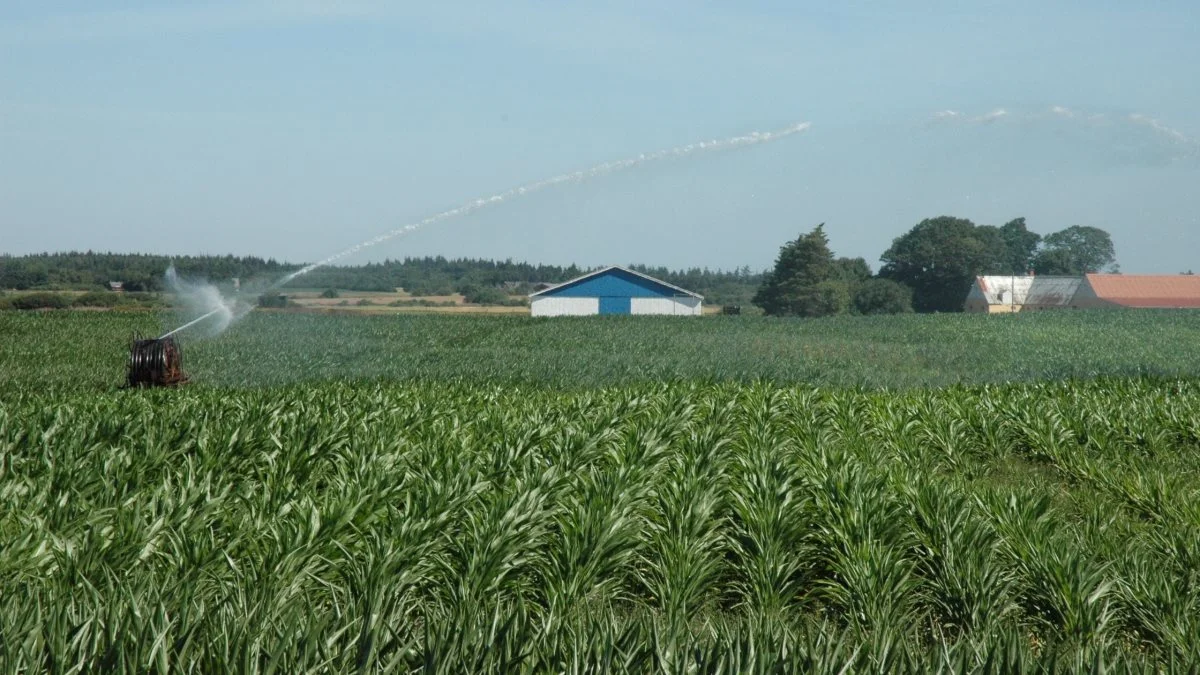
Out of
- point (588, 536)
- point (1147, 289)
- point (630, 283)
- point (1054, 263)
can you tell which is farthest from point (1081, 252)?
point (588, 536)

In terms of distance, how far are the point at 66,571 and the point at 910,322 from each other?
49.9 m

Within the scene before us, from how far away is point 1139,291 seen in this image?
2918 inches

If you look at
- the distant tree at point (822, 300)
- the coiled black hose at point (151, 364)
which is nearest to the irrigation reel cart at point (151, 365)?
the coiled black hose at point (151, 364)

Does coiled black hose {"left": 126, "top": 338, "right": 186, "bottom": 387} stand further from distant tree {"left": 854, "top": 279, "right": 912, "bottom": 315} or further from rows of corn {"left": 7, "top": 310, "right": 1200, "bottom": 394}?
distant tree {"left": 854, "top": 279, "right": 912, "bottom": 315}

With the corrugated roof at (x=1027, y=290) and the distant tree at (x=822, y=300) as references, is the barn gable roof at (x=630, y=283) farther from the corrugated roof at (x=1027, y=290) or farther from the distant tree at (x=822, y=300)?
the corrugated roof at (x=1027, y=290)

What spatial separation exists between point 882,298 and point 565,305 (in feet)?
74.1

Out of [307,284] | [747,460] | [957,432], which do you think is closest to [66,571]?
[747,460]

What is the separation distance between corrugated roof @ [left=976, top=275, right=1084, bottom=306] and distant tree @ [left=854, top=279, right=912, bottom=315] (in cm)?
537

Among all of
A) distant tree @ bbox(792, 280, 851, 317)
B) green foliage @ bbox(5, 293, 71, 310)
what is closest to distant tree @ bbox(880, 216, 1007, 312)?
distant tree @ bbox(792, 280, 851, 317)

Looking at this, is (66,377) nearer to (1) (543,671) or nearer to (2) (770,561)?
(2) (770,561)

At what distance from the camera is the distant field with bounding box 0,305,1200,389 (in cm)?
2533

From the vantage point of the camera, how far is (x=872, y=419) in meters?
14.9

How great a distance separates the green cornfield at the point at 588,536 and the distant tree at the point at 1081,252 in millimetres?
91336

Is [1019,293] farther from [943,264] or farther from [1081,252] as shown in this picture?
[1081,252]
